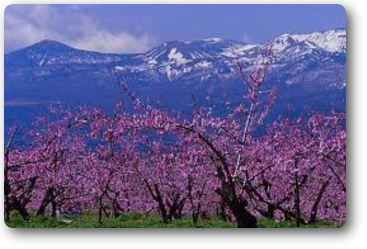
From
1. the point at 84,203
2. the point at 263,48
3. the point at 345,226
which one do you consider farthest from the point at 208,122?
the point at 84,203

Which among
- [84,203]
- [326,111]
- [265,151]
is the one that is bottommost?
[84,203]

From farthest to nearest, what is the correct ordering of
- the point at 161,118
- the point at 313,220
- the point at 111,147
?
1. the point at 111,147
2. the point at 313,220
3. the point at 161,118

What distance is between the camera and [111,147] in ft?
37.3

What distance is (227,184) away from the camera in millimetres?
7066

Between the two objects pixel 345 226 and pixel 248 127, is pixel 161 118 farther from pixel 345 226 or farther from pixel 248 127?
pixel 345 226

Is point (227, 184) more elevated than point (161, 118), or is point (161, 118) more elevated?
point (161, 118)

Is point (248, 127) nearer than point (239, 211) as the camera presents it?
No

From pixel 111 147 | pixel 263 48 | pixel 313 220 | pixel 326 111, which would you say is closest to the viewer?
pixel 263 48

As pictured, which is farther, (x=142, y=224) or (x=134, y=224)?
(x=134, y=224)
